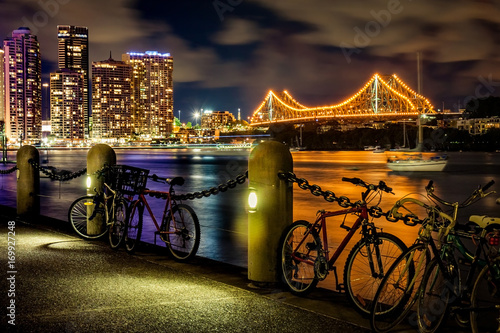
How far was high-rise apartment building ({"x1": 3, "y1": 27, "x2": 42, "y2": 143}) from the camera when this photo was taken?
12106 cm

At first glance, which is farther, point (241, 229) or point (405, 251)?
point (241, 229)

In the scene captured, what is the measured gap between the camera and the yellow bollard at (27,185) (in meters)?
10.1

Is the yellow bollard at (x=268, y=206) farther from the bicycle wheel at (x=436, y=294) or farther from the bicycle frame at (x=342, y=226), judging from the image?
the bicycle wheel at (x=436, y=294)

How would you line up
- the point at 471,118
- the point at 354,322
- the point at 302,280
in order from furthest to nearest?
1. the point at 471,118
2. the point at 302,280
3. the point at 354,322

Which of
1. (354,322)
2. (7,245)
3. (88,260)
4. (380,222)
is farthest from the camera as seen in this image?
(380,222)

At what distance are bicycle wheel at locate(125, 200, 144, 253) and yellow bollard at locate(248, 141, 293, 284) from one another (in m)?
2.10

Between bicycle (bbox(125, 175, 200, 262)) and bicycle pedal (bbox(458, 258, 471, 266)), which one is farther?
bicycle (bbox(125, 175, 200, 262))

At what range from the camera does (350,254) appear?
4.59 meters

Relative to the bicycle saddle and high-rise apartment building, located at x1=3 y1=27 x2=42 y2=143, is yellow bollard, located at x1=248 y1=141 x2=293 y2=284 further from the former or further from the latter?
high-rise apartment building, located at x1=3 y1=27 x2=42 y2=143

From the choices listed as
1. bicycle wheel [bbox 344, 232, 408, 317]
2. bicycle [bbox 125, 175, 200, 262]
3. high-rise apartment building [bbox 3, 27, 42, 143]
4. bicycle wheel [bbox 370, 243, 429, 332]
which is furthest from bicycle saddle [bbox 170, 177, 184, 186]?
high-rise apartment building [bbox 3, 27, 42, 143]

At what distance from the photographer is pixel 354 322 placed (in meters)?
4.38

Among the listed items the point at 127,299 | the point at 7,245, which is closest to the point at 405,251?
the point at 127,299

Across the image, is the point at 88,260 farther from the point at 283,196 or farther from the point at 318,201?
the point at 318,201

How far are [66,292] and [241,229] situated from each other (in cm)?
501
